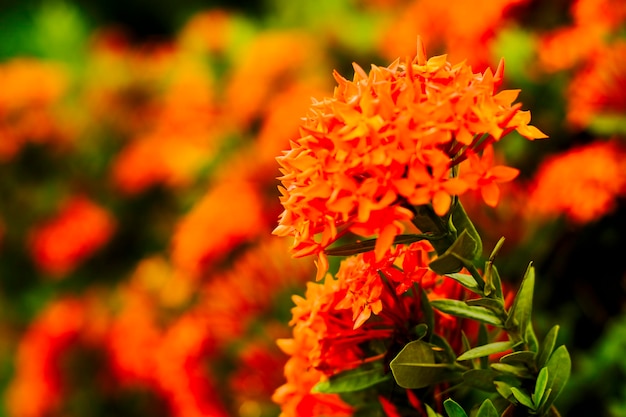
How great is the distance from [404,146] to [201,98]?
51.8 inches

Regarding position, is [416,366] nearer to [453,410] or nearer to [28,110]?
[453,410]

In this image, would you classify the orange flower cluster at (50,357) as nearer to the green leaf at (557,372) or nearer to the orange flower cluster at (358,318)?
the orange flower cluster at (358,318)

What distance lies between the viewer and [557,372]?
45 cm

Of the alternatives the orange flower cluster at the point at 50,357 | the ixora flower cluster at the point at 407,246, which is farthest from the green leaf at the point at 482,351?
the orange flower cluster at the point at 50,357

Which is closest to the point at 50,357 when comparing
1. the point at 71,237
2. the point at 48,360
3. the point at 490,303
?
the point at 48,360

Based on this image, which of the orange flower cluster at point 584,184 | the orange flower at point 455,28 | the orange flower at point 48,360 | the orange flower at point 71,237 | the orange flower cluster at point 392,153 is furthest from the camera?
the orange flower at point 71,237

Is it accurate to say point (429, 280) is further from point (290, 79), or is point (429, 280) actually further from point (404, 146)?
point (290, 79)

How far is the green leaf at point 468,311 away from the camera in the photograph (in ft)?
1.45

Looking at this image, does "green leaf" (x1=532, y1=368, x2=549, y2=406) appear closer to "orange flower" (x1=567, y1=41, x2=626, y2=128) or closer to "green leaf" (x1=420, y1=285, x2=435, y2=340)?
"green leaf" (x1=420, y1=285, x2=435, y2=340)

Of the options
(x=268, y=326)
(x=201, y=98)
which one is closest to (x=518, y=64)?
(x=268, y=326)

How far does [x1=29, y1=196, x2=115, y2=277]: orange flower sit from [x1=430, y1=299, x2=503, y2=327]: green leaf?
4.48 feet

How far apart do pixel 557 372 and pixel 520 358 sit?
0.10 feet

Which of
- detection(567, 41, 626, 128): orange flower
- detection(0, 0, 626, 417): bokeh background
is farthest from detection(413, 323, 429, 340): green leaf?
detection(567, 41, 626, 128): orange flower

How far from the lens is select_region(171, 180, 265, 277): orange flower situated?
1.10 m
